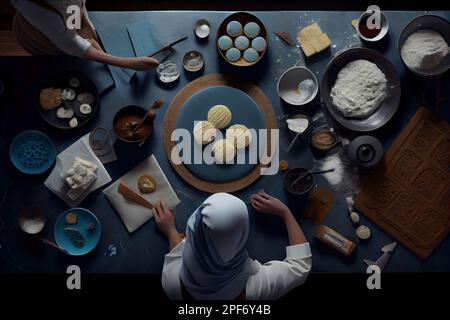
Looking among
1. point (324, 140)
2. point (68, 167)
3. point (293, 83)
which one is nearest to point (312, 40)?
point (293, 83)

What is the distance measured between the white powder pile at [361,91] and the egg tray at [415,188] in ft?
0.60

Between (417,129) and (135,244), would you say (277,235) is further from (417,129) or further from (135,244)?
(417,129)

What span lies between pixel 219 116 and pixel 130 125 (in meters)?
0.36

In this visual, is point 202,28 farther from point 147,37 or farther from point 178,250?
point 178,250

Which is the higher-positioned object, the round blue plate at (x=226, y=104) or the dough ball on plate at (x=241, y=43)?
the dough ball on plate at (x=241, y=43)

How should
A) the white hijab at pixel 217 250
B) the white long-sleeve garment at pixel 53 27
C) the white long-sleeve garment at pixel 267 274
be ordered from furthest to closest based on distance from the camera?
the white long-sleeve garment at pixel 267 274 < the white long-sleeve garment at pixel 53 27 < the white hijab at pixel 217 250

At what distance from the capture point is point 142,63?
1991 mm

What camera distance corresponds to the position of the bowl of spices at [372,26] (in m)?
→ 2.09

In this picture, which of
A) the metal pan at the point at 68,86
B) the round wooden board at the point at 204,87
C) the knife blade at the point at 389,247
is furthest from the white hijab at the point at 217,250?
the metal pan at the point at 68,86

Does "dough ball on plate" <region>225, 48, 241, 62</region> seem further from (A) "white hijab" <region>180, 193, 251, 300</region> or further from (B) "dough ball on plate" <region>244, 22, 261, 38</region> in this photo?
(A) "white hijab" <region>180, 193, 251, 300</region>

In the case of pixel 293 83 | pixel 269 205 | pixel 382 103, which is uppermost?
pixel 293 83

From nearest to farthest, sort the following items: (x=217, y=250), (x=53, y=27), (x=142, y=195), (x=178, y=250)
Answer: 1. (x=217, y=250)
2. (x=53, y=27)
3. (x=178, y=250)
4. (x=142, y=195)

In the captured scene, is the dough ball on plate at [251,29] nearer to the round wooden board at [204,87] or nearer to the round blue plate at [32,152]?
the round wooden board at [204,87]

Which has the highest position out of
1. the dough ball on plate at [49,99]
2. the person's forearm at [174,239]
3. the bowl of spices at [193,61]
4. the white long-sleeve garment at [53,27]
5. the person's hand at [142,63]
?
the white long-sleeve garment at [53,27]
